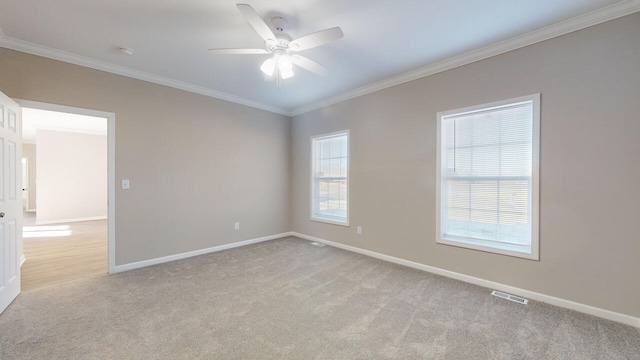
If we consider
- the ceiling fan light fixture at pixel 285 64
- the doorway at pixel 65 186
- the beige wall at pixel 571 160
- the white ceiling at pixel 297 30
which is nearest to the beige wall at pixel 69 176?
the doorway at pixel 65 186

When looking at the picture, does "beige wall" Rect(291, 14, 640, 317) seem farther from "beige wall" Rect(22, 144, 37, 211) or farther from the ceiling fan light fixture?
"beige wall" Rect(22, 144, 37, 211)

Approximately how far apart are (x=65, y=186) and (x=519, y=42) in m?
10.3

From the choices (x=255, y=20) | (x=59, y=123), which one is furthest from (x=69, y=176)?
(x=255, y=20)

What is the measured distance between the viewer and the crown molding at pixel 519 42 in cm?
216

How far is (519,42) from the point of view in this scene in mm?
2607

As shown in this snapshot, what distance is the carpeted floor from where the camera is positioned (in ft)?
5.97

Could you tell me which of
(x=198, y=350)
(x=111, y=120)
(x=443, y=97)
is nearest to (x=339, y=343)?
(x=198, y=350)

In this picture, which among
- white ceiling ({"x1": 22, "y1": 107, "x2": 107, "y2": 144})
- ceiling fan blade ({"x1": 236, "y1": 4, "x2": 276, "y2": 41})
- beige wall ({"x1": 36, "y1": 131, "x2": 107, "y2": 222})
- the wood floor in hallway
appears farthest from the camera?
beige wall ({"x1": 36, "y1": 131, "x2": 107, "y2": 222})

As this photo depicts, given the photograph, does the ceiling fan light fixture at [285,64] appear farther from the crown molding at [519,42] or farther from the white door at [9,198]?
the white door at [9,198]

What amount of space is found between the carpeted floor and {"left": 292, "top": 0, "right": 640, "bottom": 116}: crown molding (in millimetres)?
2606

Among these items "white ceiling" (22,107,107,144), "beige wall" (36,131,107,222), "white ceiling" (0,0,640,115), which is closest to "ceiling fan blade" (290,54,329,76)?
"white ceiling" (0,0,640,115)

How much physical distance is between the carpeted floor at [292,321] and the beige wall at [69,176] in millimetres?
5850

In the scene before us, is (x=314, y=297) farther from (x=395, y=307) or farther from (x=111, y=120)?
(x=111, y=120)

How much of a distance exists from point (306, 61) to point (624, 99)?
2.79 meters
